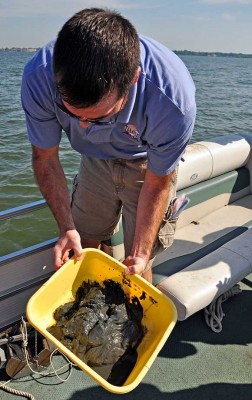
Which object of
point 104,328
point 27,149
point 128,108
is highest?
point 128,108

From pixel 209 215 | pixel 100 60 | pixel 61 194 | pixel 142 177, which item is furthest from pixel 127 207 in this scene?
pixel 209 215

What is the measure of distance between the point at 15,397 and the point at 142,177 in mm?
1475

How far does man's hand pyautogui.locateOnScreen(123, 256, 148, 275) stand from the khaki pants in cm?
26

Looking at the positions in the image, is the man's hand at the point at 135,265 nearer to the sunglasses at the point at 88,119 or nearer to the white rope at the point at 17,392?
the sunglasses at the point at 88,119

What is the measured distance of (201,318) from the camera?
293 cm

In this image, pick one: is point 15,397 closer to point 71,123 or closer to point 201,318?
point 201,318

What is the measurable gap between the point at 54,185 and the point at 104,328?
78 centimetres

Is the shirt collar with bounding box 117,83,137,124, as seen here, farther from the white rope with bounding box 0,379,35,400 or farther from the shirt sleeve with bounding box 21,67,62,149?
the white rope with bounding box 0,379,35,400

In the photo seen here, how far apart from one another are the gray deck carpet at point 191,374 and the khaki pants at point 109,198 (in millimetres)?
764

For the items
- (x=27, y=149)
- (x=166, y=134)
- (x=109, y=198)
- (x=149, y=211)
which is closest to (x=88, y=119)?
(x=166, y=134)

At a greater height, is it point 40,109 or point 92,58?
point 92,58

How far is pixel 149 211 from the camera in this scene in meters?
2.03

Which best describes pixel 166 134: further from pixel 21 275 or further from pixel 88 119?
pixel 21 275

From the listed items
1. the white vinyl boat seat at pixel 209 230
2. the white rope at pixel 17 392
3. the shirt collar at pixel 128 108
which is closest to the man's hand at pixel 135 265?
the white vinyl boat seat at pixel 209 230
